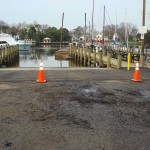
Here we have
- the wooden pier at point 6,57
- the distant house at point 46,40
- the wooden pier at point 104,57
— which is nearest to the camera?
the wooden pier at point 104,57

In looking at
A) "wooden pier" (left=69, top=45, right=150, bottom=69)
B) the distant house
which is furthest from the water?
the distant house

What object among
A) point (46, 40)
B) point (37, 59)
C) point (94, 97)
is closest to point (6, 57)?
point (37, 59)

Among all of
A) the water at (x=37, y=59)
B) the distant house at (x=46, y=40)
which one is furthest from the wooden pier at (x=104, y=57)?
the distant house at (x=46, y=40)

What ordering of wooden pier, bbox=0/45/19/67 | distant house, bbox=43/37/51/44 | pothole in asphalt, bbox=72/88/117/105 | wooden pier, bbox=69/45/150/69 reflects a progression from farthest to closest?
distant house, bbox=43/37/51/44 < wooden pier, bbox=0/45/19/67 < wooden pier, bbox=69/45/150/69 < pothole in asphalt, bbox=72/88/117/105

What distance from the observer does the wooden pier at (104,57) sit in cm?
2289

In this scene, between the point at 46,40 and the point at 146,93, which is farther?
the point at 46,40

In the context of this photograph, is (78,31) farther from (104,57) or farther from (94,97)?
(94,97)

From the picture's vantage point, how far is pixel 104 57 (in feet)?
94.5

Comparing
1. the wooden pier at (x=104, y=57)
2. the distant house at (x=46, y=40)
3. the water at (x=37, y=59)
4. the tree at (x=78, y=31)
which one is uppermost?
the tree at (x=78, y=31)

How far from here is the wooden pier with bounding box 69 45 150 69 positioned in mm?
22891

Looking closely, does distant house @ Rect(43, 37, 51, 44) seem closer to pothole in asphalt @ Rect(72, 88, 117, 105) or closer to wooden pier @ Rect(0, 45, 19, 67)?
wooden pier @ Rect(0, 45, 19, 67)

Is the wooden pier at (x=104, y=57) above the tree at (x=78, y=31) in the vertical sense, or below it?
below

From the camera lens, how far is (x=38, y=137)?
6129 millimetres

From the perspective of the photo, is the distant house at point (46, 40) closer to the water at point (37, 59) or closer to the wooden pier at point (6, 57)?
the water at point (37, 59)
